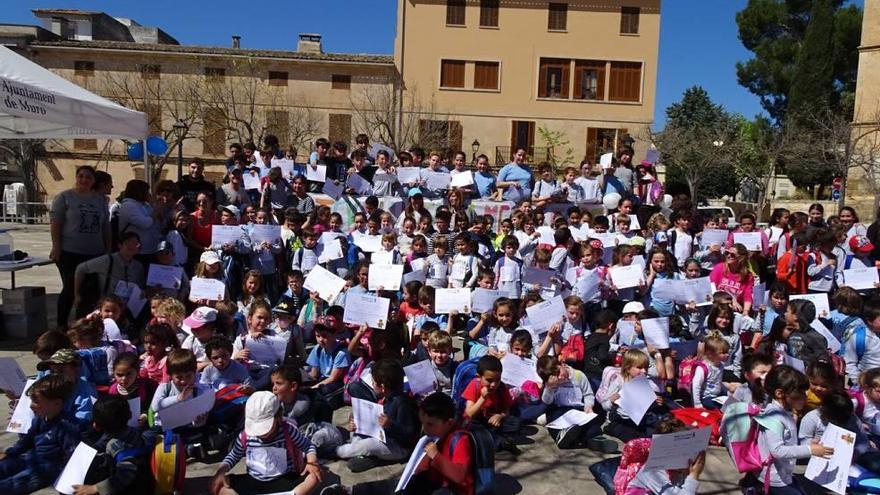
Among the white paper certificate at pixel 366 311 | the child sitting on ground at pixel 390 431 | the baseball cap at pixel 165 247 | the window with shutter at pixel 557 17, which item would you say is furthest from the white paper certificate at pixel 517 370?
the window with shutter at pixel 557 17

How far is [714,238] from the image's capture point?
26.8 ft

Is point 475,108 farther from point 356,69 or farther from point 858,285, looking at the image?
point 858,285

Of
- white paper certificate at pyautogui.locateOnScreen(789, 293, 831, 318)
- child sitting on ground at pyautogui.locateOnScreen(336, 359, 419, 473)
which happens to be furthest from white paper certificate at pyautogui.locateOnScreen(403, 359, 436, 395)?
white paper certificate at pyautogui.locateOnScreen(789, 293, 831, 318)

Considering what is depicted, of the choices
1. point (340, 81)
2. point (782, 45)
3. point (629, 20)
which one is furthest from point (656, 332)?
point (782, 45)

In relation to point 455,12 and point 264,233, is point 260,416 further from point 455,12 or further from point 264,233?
point 455,12

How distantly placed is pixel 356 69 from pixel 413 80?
3421 mm

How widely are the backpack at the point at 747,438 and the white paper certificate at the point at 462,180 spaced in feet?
20.4

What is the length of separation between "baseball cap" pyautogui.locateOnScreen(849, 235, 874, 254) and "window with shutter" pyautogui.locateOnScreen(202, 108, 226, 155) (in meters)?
29.5

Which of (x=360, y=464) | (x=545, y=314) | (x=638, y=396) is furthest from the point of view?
(x=545, y=314)

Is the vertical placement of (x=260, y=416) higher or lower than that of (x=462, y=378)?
higher

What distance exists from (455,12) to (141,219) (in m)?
32.7

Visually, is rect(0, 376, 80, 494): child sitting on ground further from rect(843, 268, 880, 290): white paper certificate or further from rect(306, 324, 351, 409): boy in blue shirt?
rect(843, 268, 880, 290): white paper certificate

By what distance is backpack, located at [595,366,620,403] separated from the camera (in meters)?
5.41

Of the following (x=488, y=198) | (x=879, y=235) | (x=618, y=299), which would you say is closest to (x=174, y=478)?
(x=618, y=299)
